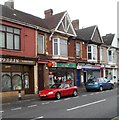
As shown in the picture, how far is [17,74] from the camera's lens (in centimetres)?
2592

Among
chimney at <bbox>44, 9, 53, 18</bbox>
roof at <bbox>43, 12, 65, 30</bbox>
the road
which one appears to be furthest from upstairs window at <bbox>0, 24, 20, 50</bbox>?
chimney at <bbox>44, 9, 53, 18</bbox>

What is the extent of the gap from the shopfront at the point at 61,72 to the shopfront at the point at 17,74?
10.5 ft

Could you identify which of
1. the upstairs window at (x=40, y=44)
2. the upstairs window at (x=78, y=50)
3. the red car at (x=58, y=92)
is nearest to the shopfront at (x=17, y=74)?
the upstairs window at (x=40, y=44)

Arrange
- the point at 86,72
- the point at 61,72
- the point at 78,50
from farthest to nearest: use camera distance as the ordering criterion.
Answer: the point at 86,72
the point at 78,50
the point at 61,72

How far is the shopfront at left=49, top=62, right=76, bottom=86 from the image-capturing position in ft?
99.3

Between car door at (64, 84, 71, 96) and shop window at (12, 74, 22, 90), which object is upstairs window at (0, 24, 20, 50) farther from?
car door at (64, 84, 71, 96)

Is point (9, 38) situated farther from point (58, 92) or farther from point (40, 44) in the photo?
point (58, 92)

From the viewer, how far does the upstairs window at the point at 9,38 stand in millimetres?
24047

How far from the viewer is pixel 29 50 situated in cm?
2691

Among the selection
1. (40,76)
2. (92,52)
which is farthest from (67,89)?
(92,52)

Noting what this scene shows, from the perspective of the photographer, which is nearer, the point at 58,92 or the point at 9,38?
the point at 58,92

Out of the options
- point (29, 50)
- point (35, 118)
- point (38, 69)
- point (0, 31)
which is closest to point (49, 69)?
point (38, 69)

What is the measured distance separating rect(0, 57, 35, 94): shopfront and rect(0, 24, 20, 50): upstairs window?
1.16 m

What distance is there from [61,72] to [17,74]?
738 cm
